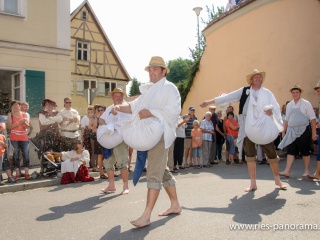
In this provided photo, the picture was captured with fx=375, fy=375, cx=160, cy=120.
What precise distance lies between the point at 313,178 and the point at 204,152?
421cm

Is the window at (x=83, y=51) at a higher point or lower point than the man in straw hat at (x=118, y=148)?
higher

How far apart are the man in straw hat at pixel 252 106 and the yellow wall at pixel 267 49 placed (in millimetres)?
8667

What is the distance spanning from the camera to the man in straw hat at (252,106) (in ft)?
19.9

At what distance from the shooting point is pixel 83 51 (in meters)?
31.3

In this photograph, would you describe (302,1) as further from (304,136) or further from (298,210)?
(298,210)

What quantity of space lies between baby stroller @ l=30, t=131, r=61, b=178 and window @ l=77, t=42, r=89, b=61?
22908 mm

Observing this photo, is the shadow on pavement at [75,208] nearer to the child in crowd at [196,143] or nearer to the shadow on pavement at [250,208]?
the shadow on pavement at [250,208]

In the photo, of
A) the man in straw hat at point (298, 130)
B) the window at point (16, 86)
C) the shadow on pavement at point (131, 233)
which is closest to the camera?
the shadow on pavement at point (131, 233)

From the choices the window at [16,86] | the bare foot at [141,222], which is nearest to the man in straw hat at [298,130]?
the bare foot at [141,222]

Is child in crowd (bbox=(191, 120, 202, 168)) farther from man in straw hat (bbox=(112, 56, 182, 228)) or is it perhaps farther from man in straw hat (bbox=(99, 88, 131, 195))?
man in straw hat (bbox=(112, 56, 182, 228))

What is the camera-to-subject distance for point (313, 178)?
7.42m

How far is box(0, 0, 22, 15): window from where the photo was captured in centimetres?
1207

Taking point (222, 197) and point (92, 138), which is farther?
point (92, 138)

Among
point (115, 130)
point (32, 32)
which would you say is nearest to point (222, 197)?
point (115, 130)
